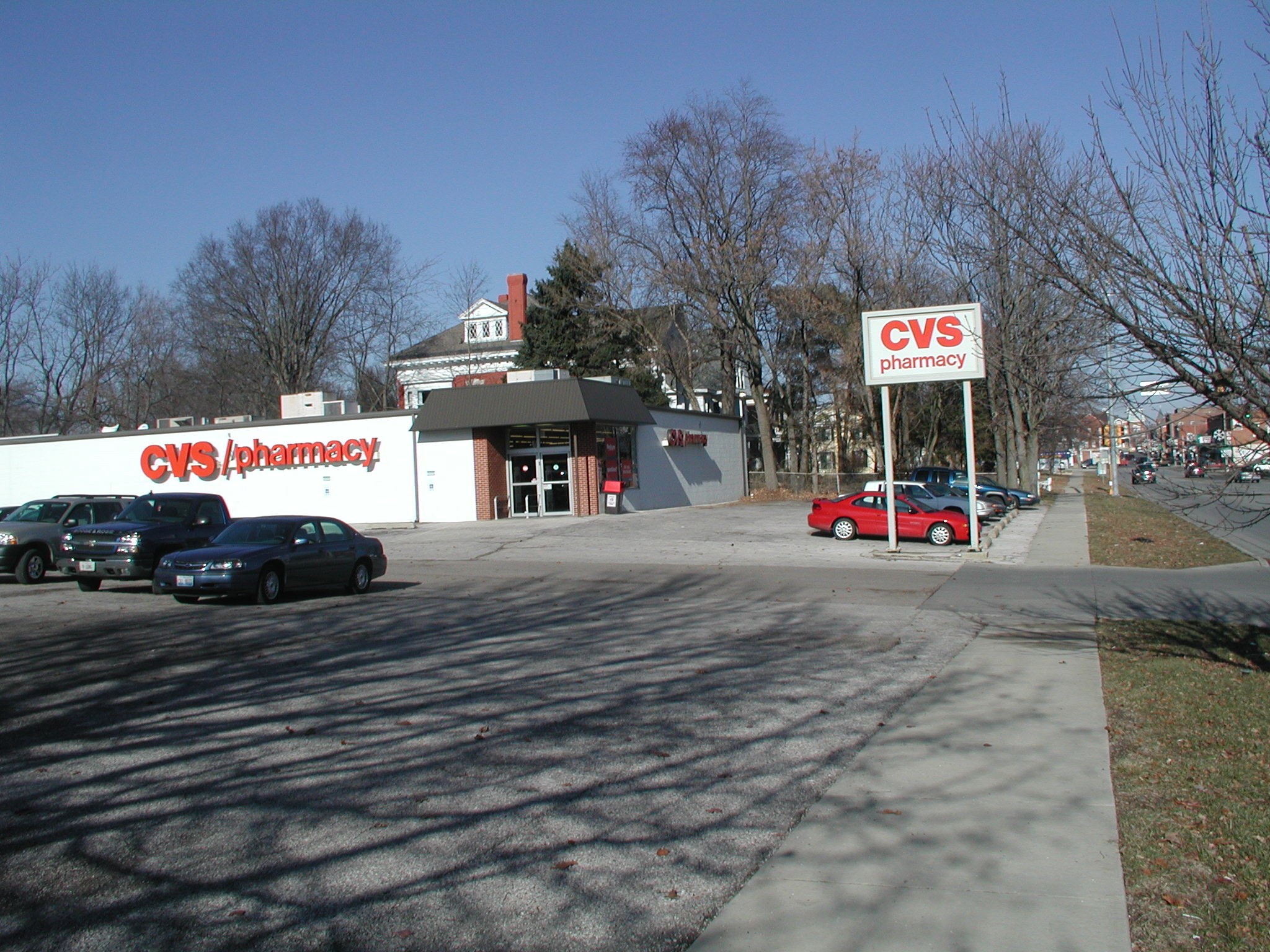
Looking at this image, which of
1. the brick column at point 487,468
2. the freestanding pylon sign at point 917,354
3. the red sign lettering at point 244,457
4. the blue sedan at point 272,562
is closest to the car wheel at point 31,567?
the blue sedan at point 272,562

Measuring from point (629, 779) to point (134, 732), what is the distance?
3.87 metres

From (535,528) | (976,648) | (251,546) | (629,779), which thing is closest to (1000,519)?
(535,528)

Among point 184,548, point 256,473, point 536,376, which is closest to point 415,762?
point 184,548

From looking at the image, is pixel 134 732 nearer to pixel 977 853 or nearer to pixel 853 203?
pixel 977 853

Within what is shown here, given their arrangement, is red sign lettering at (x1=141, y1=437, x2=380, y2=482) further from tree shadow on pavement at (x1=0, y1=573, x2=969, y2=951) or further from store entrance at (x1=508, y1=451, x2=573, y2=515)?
tree shadow on pavement at (x1=0, y1=573, x2=969, y2=951)

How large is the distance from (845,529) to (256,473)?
23104 millimetres

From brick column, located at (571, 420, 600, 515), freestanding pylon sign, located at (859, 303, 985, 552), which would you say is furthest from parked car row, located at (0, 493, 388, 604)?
brick column, located at (571, 420, 600, 515)

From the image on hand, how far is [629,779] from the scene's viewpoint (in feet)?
22.3

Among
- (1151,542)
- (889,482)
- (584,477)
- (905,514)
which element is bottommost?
(1151,542)

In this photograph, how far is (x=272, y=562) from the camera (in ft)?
52.2

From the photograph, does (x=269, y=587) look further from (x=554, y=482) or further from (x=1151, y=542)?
(x=1151, y=542)

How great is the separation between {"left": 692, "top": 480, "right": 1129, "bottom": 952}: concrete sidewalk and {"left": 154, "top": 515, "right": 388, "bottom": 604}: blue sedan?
1050 cm

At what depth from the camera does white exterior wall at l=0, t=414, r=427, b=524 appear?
1478 inches

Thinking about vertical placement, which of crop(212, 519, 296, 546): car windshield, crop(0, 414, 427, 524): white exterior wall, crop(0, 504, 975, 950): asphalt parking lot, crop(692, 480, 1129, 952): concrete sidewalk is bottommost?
crop(692, 480, 1129, 952): concrete sidewalk
